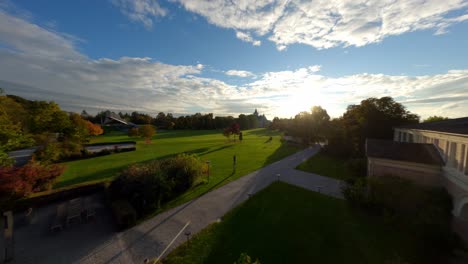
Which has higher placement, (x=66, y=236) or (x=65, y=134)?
(x=65, y=134)

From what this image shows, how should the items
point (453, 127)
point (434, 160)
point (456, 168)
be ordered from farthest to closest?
point (453, 127) → point (434, 160) → point (456, 168)

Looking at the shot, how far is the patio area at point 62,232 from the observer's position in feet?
22.1

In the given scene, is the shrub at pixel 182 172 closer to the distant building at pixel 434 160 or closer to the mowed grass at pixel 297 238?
the mowed grass at pixel 297 238

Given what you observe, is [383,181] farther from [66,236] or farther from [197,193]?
[66,236]

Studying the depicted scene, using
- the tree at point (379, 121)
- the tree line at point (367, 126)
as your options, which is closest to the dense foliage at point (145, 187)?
the tree line at point (367, 126)

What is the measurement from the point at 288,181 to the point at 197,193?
790cm

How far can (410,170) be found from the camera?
11.5 meters

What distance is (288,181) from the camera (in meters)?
14.8

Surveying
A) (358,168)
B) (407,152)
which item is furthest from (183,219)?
(358,168)

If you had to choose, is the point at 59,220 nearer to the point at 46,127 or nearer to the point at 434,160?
the point at 434,160

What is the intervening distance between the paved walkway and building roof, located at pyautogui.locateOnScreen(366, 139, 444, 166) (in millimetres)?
3939

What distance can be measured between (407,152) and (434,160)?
1.35 meters

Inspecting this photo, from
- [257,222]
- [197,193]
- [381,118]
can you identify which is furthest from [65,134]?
[381,118]

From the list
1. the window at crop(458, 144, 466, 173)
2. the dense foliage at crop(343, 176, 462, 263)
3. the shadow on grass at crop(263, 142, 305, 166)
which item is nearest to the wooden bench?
the dense foliage at crop(343, 176, 462, 263)
